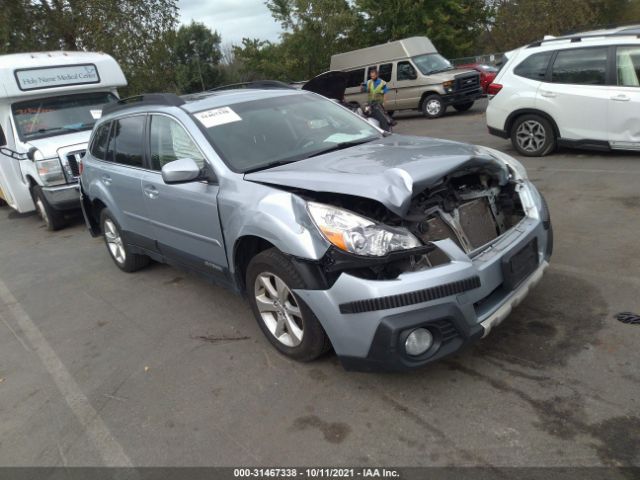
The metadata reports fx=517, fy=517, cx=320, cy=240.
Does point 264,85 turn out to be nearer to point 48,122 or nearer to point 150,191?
point 150,191

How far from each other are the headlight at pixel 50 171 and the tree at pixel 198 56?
39.0m

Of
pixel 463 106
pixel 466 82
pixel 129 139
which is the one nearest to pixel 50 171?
pixel 129 139

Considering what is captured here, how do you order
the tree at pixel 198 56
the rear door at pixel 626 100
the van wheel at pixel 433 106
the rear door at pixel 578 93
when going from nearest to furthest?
the rear door at pixel 626 100
the rear door at pixel 578 93
the van wheel at pixel 433 106
the tree at pixel 198 56

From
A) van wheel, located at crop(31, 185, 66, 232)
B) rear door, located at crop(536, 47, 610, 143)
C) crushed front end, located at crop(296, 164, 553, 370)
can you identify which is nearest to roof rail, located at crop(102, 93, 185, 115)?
crushed front end, located at crop(296, 164, 553, 370)

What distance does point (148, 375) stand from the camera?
3.66m

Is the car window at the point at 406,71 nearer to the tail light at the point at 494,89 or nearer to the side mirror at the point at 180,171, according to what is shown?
the tail light at the point at 494,89

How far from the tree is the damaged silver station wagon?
141 feet

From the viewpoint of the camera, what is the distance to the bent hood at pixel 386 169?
2.90 meters

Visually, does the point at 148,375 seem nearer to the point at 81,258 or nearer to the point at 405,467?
the point at 405,467

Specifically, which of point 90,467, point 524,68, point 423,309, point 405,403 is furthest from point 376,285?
point 524,68

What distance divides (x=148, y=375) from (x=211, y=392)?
0.60 meters

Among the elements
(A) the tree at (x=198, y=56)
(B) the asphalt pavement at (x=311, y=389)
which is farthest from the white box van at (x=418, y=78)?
(A) the tree at (x=198, y=56)

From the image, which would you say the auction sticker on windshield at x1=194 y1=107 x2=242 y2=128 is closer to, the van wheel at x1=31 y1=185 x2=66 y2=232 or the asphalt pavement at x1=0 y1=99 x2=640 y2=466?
the asphalt pavement at x1=0 y1=99 x2=640 y2=466

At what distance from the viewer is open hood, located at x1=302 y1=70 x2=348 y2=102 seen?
18.7 ft
